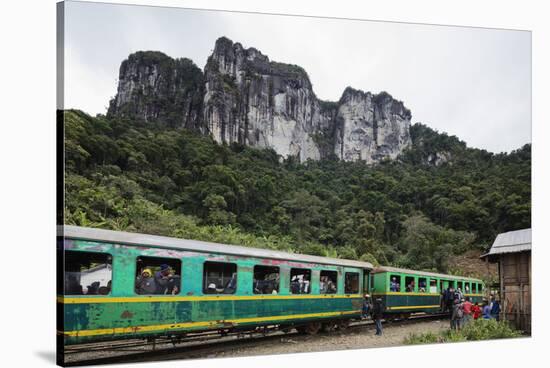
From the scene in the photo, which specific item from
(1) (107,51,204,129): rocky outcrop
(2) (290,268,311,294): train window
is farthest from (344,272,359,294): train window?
(1) (107,51,204,129): rocky outcrop

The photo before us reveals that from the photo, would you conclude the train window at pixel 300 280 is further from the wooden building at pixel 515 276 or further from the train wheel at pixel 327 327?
the wooden building at pixel 515 276

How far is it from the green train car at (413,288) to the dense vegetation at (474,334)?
226 cm

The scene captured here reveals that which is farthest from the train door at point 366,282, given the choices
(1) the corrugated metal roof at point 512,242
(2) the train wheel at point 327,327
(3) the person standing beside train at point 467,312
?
(1) the corrugated metal roof at point 512,242

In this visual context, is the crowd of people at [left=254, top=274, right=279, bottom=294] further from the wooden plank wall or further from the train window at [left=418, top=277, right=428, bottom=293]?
the train window at [left=418, top=277, right=428, bottom=293]

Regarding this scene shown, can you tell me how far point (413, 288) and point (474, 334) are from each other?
3461 millimetres

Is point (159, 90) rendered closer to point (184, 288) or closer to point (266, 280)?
point (266, 280)

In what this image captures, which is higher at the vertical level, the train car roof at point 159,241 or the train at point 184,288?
the train car roof at point 159,241

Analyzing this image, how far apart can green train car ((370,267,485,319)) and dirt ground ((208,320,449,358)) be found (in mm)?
782

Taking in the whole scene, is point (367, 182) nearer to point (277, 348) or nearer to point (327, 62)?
point (327, 62)

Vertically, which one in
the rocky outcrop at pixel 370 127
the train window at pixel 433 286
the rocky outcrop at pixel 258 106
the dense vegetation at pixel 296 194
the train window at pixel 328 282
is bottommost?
the train window at pixel 433 286

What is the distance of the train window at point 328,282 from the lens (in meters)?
13.9

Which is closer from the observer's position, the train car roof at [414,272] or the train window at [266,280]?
the train window at [266,280]

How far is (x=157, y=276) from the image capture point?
1005cm

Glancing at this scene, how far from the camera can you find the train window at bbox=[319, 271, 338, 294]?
13.9 m
